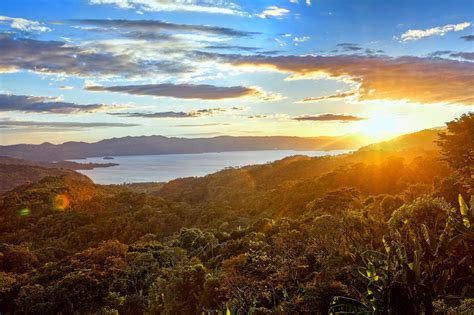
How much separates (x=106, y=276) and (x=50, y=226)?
34459 mm

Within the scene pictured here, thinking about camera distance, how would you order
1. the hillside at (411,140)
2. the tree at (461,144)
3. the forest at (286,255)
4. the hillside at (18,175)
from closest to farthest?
the forest at (286,255), the tree at (461,144), the hillside at (18,175), the hillside at (411,140)

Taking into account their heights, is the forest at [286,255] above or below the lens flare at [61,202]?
above

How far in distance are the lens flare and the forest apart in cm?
821

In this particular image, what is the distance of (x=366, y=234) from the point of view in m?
13.2

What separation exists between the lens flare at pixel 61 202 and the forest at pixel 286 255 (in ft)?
26.9

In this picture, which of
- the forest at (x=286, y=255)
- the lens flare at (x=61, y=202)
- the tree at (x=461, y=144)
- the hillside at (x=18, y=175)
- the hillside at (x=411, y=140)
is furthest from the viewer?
the hillside at (x=411, y=140)

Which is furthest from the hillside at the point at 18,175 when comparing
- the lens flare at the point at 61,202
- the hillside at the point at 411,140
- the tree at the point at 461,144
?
the tree at the point at 461,144

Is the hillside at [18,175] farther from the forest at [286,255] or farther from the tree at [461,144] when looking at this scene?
the tree at [461,144]

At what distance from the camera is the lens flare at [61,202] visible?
65637 mm

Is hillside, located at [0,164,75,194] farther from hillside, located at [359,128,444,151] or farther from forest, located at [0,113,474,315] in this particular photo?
hillside, located at [359,128,444,151]

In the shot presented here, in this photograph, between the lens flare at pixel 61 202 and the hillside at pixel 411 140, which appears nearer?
the lens flare at pixel 61 202

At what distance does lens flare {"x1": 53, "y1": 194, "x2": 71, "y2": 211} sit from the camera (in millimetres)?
65637

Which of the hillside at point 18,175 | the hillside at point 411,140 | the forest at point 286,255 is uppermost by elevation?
the hillside at point 411,140

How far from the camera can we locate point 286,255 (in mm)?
14859
